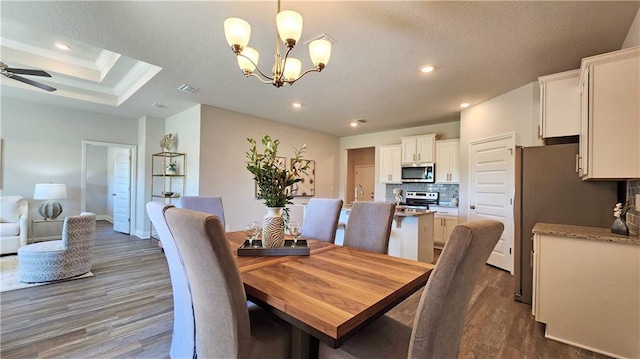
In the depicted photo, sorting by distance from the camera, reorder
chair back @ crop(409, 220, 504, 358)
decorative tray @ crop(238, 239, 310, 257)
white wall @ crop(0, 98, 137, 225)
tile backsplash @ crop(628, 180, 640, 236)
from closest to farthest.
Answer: chair back @ crop(409, 220, 504, 358) → decorative tray @ crop(238, 239, 310, 257) → tile backsplash @ crop(628, 180, 640, 236) → white wall @ crop(0, 98, 137, 225)

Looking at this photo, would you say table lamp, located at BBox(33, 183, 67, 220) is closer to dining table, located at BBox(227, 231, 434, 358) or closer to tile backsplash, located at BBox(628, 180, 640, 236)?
dining table, located at BBox(227, 231, 434, 358)

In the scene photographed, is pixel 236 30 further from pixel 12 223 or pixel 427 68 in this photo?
pixel 12 223

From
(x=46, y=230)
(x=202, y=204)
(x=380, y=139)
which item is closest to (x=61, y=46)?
(x=202, y=204)

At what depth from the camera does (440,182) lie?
5.38 m

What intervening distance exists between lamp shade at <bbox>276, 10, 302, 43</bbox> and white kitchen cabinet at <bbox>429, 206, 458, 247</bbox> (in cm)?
448

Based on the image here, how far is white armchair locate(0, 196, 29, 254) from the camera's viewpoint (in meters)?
3.87

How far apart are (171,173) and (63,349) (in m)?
3.61

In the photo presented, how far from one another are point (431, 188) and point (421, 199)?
0.33 metres

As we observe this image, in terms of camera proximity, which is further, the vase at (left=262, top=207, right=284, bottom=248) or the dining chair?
the vase at (left=262, top=207, right=284, bottom=248)

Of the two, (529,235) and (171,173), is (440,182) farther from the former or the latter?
(171,173)

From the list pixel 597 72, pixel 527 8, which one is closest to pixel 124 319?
pixel 527 8

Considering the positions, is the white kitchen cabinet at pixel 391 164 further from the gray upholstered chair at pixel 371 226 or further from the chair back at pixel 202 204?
the chair back at pixel 202 204

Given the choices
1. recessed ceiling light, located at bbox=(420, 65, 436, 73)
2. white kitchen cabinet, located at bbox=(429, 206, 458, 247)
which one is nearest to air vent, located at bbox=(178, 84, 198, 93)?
recessed ceiling light, located at bbox=(420, 65, 436, 73)

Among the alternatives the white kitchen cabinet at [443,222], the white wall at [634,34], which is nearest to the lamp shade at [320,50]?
the white wall at [634,34]
